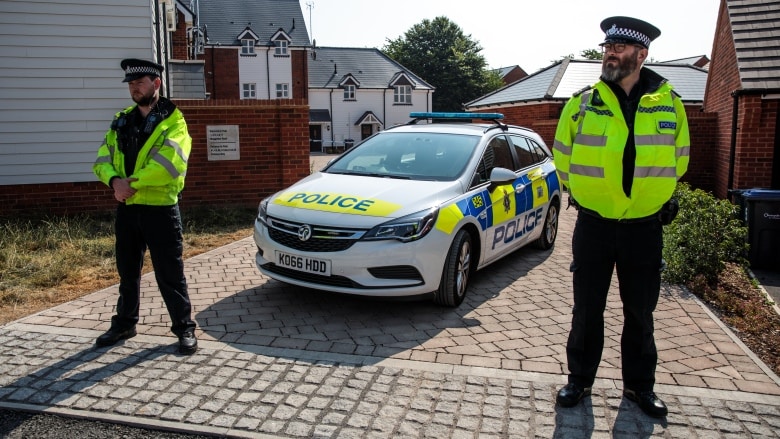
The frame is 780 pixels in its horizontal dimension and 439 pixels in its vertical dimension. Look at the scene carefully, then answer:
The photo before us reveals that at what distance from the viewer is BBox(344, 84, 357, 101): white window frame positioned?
53000 mm

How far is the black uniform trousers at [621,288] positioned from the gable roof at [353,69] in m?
50.2

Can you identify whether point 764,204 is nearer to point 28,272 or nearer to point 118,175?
point 118,175

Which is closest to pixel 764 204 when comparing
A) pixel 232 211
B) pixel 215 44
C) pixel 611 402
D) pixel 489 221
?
pixel 489 221

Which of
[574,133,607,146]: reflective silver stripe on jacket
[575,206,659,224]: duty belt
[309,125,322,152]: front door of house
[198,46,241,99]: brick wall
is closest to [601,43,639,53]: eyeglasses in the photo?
[574,133,607,146]: reflective silver stripe on jacket

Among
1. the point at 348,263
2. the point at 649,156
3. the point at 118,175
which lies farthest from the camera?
the point at 348,263

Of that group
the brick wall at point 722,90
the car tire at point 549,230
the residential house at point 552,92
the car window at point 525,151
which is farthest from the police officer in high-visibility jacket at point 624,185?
the residential house at point 552,92

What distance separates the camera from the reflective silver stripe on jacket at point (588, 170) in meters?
3.56

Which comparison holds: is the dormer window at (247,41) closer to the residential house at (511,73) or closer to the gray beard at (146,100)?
the residential house at (511,73)

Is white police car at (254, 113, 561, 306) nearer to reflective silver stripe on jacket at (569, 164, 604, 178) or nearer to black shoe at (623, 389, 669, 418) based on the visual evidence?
reflective silver stripe on jacket at (569, 164, 604, 178)

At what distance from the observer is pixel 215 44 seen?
1891 inches

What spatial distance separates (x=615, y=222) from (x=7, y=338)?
14.2ft

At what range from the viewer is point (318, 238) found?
5.21 metres

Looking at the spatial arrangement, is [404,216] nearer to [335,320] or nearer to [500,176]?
[335,320]

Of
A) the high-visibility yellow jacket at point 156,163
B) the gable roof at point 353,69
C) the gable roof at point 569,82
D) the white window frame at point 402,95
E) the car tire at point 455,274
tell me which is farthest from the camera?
the white window frame at point 402,95
